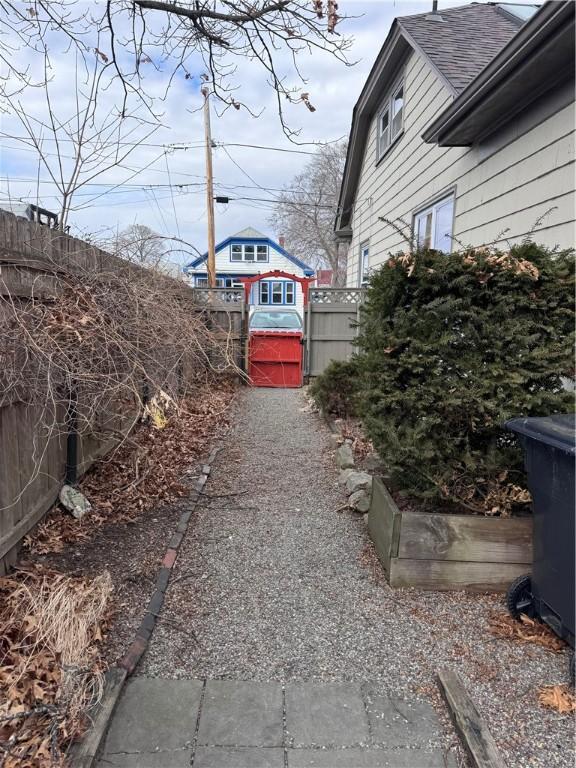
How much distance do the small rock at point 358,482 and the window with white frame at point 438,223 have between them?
307 centimetres

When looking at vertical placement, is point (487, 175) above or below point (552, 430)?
above

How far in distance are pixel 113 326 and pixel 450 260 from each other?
215cm

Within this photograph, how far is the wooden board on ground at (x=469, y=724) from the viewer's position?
176 centimetres

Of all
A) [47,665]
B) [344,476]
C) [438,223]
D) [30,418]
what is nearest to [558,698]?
[47,665]

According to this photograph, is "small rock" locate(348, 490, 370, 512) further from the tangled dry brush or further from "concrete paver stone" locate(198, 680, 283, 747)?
"concrete paver stone" locate(198, 680, 283, 747)

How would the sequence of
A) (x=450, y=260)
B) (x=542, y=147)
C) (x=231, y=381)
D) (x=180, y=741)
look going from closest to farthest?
(x=180, y=741) < (x=450, y=260) < (x=542, y=147) < (x=231, y=381)

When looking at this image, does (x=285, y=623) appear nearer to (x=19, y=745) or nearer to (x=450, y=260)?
(x=19, y=745)

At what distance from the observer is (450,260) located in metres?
2.76

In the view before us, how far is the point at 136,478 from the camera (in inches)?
172

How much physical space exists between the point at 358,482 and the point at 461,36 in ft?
21.7

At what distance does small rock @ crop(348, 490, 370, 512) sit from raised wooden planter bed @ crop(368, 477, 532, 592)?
3.51ft

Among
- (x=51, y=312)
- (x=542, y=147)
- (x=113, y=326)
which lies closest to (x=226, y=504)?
(x=113, y=326)

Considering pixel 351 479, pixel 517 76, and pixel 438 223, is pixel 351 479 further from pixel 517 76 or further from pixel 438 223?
pixel 438 223

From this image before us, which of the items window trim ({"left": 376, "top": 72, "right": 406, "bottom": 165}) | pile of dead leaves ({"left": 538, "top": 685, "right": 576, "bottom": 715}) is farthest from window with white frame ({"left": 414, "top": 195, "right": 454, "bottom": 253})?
pile of dead leaves ({"left": 538, "top": 685, "right": 576, "bottom": 715})
